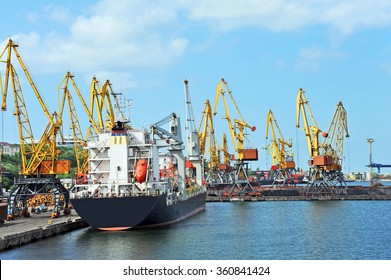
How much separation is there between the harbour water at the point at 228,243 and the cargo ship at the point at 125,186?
1730mm

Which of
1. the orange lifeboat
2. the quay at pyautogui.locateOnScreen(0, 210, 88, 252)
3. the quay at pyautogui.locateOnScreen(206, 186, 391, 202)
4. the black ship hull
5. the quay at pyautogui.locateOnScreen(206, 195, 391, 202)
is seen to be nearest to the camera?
the quay at pyautogui.locateOnScreen(0, 210, 88, 252)

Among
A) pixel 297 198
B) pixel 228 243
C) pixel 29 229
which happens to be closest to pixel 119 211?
pixel 29 229

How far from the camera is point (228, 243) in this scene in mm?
61938

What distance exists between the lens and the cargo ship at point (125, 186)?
68.2m

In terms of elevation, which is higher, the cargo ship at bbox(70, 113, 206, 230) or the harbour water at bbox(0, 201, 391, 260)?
the cargo ship at bbox(70, 113, 206, 230)

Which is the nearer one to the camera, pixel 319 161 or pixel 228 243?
pixel 228 243

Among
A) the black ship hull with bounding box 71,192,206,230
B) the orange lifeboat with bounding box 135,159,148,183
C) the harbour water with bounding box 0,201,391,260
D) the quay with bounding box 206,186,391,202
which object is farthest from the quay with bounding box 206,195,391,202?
the black ship hull with bounding box 71,192,206,230

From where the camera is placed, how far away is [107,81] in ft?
398

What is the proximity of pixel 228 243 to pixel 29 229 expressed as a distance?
21.7m

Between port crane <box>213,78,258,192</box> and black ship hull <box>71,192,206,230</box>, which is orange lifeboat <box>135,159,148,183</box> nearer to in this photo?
black ship hull <box>71,192,206,230</box>

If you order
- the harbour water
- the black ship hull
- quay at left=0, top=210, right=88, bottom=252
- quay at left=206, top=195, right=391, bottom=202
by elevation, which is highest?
the black ship hull

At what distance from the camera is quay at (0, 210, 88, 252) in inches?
2279

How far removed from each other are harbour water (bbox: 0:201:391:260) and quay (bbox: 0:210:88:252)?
1.03 metres

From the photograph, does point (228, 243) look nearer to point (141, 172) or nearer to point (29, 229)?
point (141, 172)
